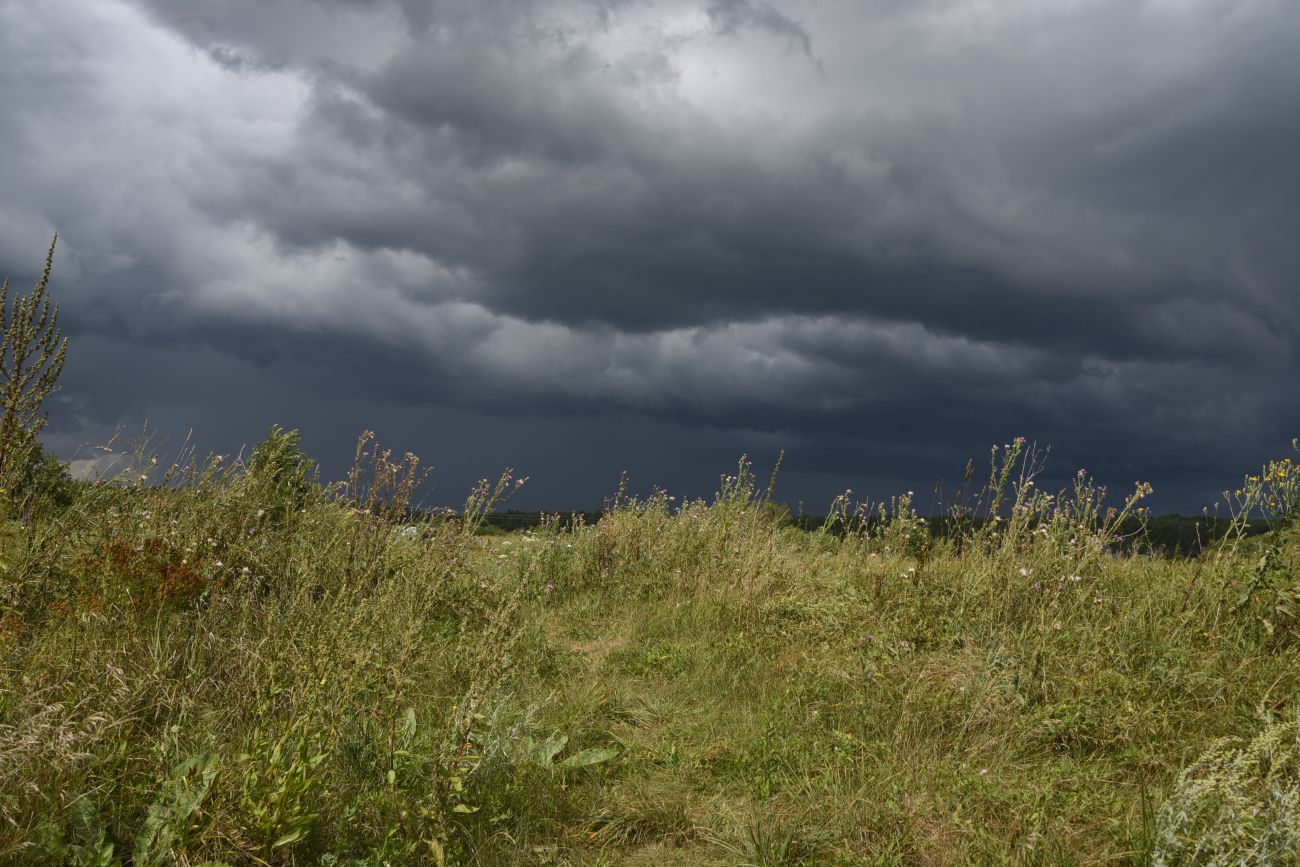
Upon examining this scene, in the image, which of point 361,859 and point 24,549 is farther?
point 24,549

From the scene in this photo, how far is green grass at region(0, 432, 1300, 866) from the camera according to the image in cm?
344

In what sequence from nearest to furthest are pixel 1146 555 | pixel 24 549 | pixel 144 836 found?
pixel 144 836
pixel 24 549
pixel 1146 555

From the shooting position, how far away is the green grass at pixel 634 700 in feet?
11.3

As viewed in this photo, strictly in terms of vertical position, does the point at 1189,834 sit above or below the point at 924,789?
above

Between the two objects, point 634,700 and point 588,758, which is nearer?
point 588,758

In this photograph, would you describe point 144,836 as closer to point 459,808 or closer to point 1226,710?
point 459,808

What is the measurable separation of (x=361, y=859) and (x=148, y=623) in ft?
7.63

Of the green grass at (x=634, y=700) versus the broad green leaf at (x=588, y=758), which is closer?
the green grass at (x=634, y=700)

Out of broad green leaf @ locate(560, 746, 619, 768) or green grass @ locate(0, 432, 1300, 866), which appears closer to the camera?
green grass @ locate(0, 432, 1300, 866)

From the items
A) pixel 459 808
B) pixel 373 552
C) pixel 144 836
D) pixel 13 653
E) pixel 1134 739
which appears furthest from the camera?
pixel 373 552

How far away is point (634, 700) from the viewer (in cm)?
566

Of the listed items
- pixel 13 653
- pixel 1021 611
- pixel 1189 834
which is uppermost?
pixel 1021 611

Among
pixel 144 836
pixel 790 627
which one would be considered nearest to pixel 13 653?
pixel 144 836

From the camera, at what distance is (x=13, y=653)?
415 centimetres
